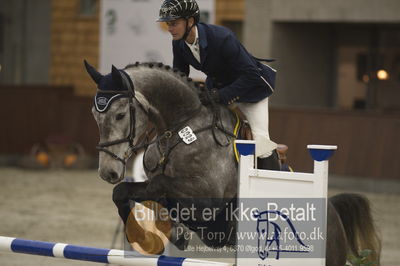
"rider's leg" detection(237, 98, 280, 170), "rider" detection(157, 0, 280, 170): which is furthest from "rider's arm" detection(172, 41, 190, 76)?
"rider's leg" detection(237, 98, 280, 170)

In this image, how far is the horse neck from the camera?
15.9 ft

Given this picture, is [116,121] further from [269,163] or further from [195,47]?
[269,163]

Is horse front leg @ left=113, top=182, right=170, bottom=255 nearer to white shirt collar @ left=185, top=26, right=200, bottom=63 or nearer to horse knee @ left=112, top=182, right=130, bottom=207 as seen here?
horse knee @ left=112, top=182, right=130, bottom=207

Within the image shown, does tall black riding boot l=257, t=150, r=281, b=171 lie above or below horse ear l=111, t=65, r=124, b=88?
below

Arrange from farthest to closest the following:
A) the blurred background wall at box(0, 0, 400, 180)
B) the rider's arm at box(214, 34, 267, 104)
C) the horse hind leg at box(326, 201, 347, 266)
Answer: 1. the blurred background wall at box(0, 0, 400, 180)
2. the horse hind leg at box(326, 201, 347, 266)
3. the rider's arm at box(214, 34, 267, 104)

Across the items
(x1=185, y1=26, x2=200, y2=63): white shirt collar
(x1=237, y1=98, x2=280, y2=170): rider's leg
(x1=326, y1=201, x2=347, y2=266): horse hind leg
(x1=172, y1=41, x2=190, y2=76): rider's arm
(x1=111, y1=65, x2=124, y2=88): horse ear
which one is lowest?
(x1=326, y1=201, x2=347, y2=266): horse hind leg

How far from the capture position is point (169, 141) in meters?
4.91

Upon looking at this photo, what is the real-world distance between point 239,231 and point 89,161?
9.90 m

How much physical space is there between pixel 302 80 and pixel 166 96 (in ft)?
33.1

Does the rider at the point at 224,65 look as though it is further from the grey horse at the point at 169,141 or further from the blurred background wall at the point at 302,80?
the blurred background wall at the point at 302,80

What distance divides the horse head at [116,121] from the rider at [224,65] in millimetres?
503

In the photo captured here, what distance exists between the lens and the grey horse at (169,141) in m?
4.59

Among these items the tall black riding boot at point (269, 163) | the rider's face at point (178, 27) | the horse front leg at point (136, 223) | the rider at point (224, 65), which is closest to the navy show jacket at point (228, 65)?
the rider at point (224, 65)

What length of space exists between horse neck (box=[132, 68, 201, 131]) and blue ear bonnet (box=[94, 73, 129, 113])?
212 millimetres
